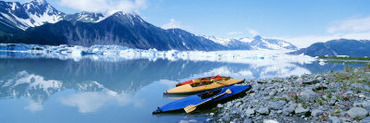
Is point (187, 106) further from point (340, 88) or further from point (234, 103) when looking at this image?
point (340, 88)

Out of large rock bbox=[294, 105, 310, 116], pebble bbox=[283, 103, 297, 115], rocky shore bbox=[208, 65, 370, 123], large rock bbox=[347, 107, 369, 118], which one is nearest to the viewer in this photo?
large rock bbox=[347, 107, 369, 118]

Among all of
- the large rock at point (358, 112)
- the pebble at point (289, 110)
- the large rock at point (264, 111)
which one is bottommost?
the large rock at point (264, 111)

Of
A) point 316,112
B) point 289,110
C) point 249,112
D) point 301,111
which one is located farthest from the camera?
point 249,112

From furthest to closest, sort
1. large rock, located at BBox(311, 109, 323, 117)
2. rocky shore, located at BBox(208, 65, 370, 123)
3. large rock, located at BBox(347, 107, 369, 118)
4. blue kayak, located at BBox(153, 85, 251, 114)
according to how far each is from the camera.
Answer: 1. blue kayak, located at BBox(153, 85, 251, 114)
2. large rock, located at BBox(311, 109, 323, 117)
3. rocky shore, located at BBox(208, 65, 370, 123)
4. large rock, located at BBox(347, 107, 369, 118)

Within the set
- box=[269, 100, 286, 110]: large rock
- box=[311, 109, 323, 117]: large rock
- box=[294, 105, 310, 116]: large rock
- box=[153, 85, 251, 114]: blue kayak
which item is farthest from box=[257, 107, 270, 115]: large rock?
box=[153, 85, 251, 114]: blue kayak

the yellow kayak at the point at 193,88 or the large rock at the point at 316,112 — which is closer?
the large rock at the point at 316,112

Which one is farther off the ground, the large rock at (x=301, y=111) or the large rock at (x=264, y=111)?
the large rock at (x=301, y=111)

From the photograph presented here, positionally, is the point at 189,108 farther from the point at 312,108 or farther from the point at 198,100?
the point at 312,108

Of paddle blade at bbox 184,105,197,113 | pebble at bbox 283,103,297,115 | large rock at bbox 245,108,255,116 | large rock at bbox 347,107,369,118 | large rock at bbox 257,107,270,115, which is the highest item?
large rock at bbox 347,107,369,118

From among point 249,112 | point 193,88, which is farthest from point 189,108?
point 193,88

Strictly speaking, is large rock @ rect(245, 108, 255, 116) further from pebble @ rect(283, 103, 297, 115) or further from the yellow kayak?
the yellow kayak

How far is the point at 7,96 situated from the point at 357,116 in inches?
787

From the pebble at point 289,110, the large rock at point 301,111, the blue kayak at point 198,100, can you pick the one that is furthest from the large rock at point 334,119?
the blue kayak at point 198,100

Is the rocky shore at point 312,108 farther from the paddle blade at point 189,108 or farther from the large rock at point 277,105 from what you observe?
the paddle blade at point 189,108
